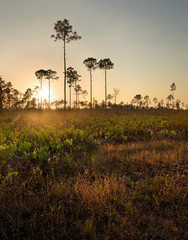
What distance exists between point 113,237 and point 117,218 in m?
0.32

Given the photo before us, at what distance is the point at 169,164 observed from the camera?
4.02 metres

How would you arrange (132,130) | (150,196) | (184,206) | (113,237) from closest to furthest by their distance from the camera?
→ (113,237), (184,206), (150,196), (132,130)

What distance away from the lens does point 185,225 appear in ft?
6.88

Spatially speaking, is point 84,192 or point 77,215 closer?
point 77,215

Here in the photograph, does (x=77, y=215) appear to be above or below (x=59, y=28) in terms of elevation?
below

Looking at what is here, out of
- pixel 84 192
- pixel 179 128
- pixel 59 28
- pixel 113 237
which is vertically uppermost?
pixel 59 28

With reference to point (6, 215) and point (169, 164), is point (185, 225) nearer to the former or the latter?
point (169, 164)

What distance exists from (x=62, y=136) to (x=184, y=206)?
5594 mm

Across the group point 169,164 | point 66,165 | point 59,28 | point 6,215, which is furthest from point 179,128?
point 59,28

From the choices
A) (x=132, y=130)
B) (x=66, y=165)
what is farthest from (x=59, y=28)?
(x=66, y=165)

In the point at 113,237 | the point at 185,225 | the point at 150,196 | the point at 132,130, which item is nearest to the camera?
the point at 113,237

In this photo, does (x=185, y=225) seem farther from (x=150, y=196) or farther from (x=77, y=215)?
→ (x=77, y=215)

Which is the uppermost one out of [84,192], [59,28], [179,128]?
[59,28]

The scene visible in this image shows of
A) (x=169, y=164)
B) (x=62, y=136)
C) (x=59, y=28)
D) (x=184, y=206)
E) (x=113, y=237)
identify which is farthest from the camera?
(x=59, y=28)
